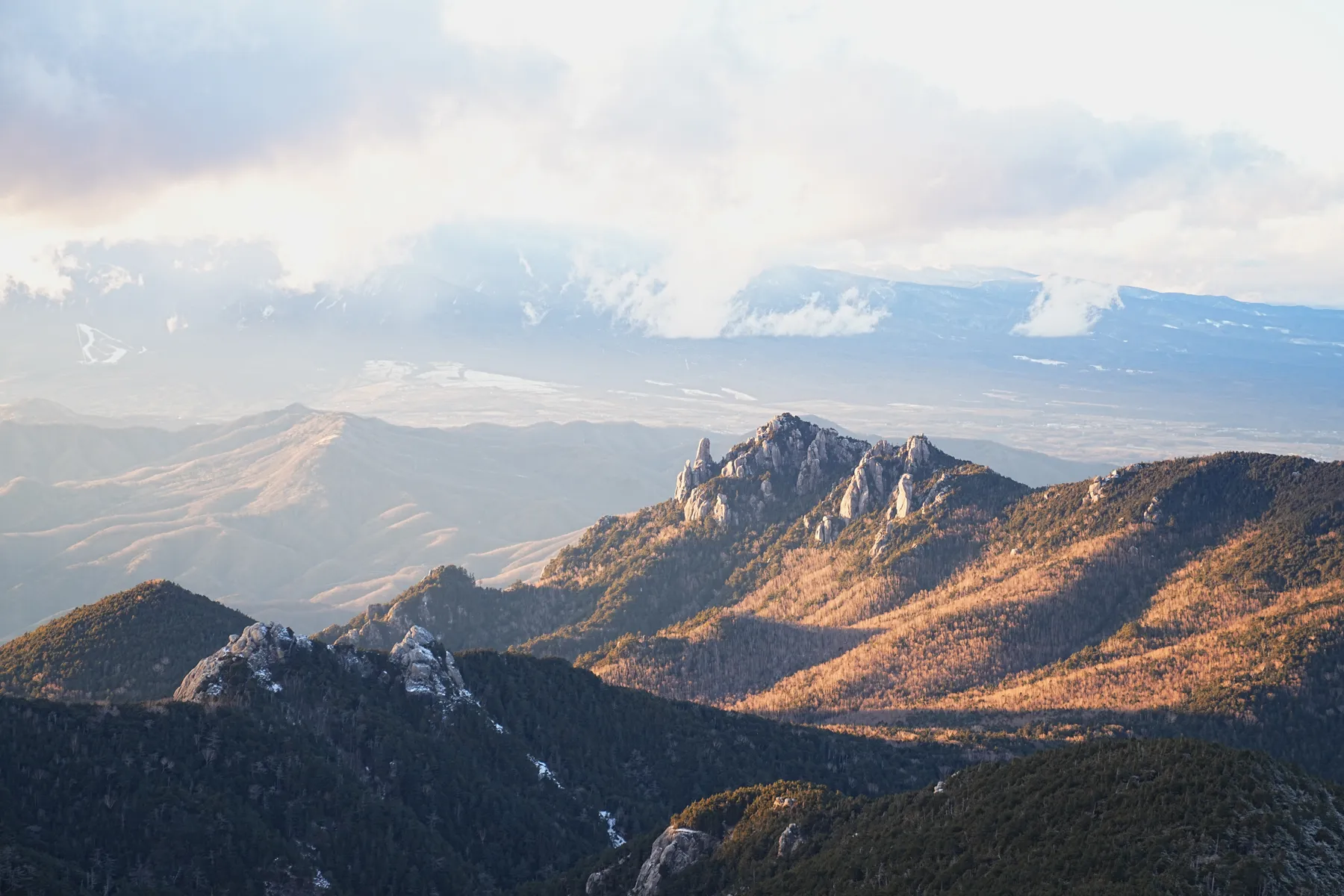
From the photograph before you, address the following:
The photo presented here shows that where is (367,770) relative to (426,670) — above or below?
below

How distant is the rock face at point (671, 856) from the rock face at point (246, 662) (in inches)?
1817

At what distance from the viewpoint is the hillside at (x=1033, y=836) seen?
73.3 m

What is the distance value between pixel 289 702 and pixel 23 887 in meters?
46.6

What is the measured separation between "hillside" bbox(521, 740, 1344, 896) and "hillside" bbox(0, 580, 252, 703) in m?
66.1

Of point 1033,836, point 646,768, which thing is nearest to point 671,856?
point 1033,836

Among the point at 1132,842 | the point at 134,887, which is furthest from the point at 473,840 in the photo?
the point at 1132,842

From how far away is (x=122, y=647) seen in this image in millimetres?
157250

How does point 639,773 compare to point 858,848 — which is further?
point 639,773

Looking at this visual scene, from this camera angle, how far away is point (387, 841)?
110000 millimetres

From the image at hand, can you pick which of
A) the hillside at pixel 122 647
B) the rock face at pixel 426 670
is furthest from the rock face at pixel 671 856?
the hillside at pixel 122 647

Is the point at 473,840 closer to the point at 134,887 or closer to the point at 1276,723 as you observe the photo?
the point at 134,887

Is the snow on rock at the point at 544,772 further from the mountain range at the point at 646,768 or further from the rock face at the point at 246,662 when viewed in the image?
the rock face at the point at 246,662

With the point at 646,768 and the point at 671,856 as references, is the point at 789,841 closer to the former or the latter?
the point at 671,856

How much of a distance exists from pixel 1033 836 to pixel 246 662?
81.8 m
